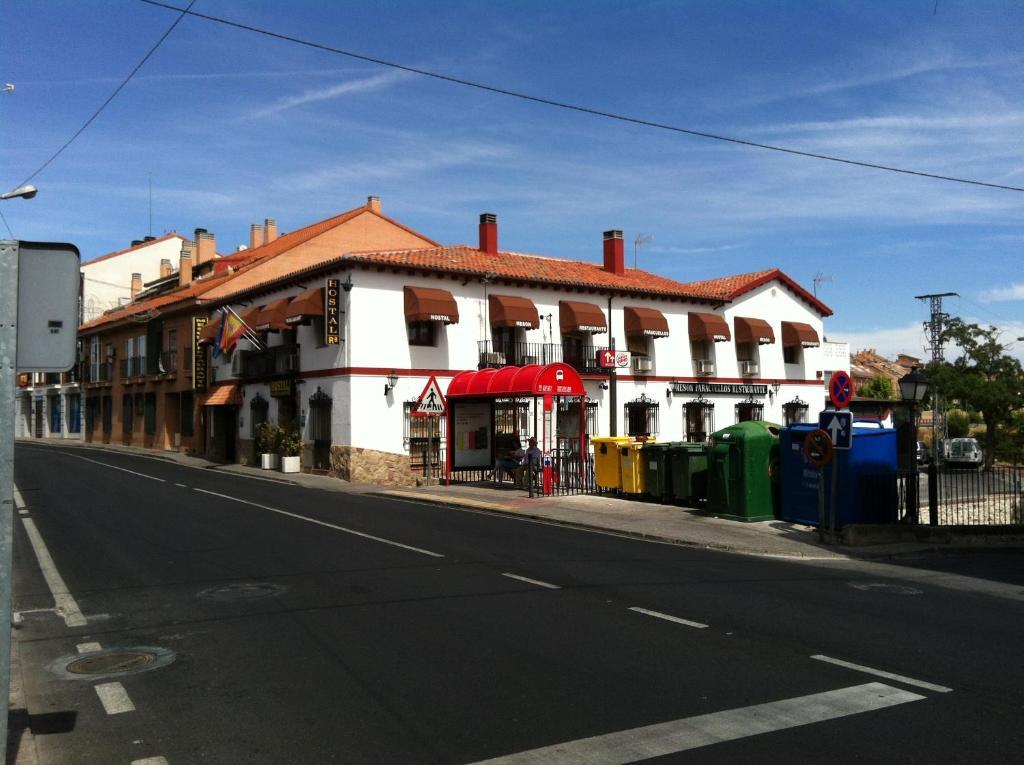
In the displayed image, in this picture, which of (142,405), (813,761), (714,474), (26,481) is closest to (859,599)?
(813,761)

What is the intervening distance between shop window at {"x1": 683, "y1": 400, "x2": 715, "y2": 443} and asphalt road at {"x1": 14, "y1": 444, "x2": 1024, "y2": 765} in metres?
22.4

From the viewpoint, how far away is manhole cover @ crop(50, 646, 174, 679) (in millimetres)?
6574

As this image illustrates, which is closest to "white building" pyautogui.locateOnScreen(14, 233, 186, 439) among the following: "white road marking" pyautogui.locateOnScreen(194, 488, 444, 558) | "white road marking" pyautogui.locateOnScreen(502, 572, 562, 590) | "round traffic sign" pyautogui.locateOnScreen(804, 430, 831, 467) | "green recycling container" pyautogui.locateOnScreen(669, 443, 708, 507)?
"white road marking" pyautogui.locateOnScreen(194, 488, 444, 558)

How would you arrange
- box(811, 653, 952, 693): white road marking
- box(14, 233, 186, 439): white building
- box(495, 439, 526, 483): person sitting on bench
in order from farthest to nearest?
A: 1. box(14, 233, 186, 439): white building
2. box(495, 439, 526, 483): person sitting on bench
3. box(811, 653, 952, 693): white road marking

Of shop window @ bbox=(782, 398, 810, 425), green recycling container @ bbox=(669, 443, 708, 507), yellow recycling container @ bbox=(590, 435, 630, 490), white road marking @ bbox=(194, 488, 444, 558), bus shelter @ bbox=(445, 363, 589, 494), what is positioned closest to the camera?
white road marking @ bbox=(194, 488, 444, 558)

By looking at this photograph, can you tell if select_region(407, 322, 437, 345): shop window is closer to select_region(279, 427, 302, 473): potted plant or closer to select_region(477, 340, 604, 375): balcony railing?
select_region(477, 340, 604, 375): balcony railing

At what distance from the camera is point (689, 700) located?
573 cm

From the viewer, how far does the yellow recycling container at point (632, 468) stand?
19.8m

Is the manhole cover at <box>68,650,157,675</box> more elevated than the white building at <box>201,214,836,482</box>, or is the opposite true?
the white building at <box>201,214,836,482</box>

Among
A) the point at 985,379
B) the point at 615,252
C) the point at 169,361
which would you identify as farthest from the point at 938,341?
the point at 169,361

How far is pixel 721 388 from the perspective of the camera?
119 feet

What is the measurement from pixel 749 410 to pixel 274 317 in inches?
821

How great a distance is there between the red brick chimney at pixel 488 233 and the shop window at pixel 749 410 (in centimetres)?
1289

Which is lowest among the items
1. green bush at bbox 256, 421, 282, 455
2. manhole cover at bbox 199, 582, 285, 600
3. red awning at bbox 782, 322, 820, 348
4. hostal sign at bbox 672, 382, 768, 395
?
manhole cover at bbox 199, 582, 285, 600
